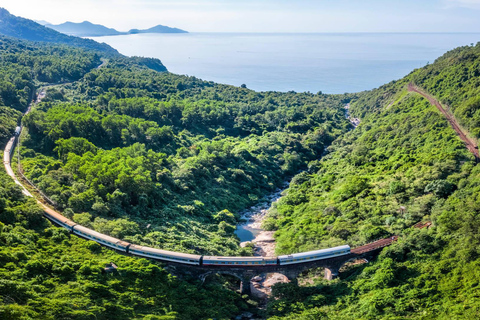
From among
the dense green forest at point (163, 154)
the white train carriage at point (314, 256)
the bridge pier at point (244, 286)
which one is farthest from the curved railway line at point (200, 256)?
the bridge pier at point (244, 286)

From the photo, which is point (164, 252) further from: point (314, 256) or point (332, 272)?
point (332, 272)

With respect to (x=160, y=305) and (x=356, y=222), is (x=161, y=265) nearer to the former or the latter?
(x=160, y=305)

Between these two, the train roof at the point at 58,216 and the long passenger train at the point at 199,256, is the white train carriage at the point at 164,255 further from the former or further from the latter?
the train roof at the point at 58,216

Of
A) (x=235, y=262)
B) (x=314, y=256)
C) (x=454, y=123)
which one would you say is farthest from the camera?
(x=454, y=123)

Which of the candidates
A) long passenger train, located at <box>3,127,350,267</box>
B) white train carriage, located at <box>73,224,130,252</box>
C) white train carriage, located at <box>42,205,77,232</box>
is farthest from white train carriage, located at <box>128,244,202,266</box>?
white train carriage, located at <box>42,205,77,232</box>

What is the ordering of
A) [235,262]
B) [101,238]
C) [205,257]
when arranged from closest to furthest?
[235,262] < [205,257] < [101,238]

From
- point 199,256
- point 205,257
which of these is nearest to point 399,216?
point 205,257
